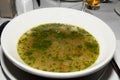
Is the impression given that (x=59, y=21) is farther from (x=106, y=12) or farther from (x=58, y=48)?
(x=106, y=12)

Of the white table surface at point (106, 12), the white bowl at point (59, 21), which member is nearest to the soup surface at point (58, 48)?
the white bowl at point (59, 21)

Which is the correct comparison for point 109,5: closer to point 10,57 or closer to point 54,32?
Answer: point 54,32

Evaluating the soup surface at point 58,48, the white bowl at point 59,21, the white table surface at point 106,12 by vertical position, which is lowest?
the white table surface at point 106,12

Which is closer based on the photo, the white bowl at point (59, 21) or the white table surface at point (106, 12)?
the white bowl at point (59, 21)

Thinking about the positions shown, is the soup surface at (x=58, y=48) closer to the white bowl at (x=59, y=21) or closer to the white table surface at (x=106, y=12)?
the white bowl at (x=59, y=21)

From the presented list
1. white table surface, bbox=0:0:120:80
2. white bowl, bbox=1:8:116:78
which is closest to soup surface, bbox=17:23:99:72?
white bowl, bbox=1:8:116:78

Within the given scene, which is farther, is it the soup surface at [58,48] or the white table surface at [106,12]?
the white table surface at [106,12]

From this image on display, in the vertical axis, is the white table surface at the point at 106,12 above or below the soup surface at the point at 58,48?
below

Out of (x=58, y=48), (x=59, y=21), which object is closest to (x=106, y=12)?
(x=59, y=21)
